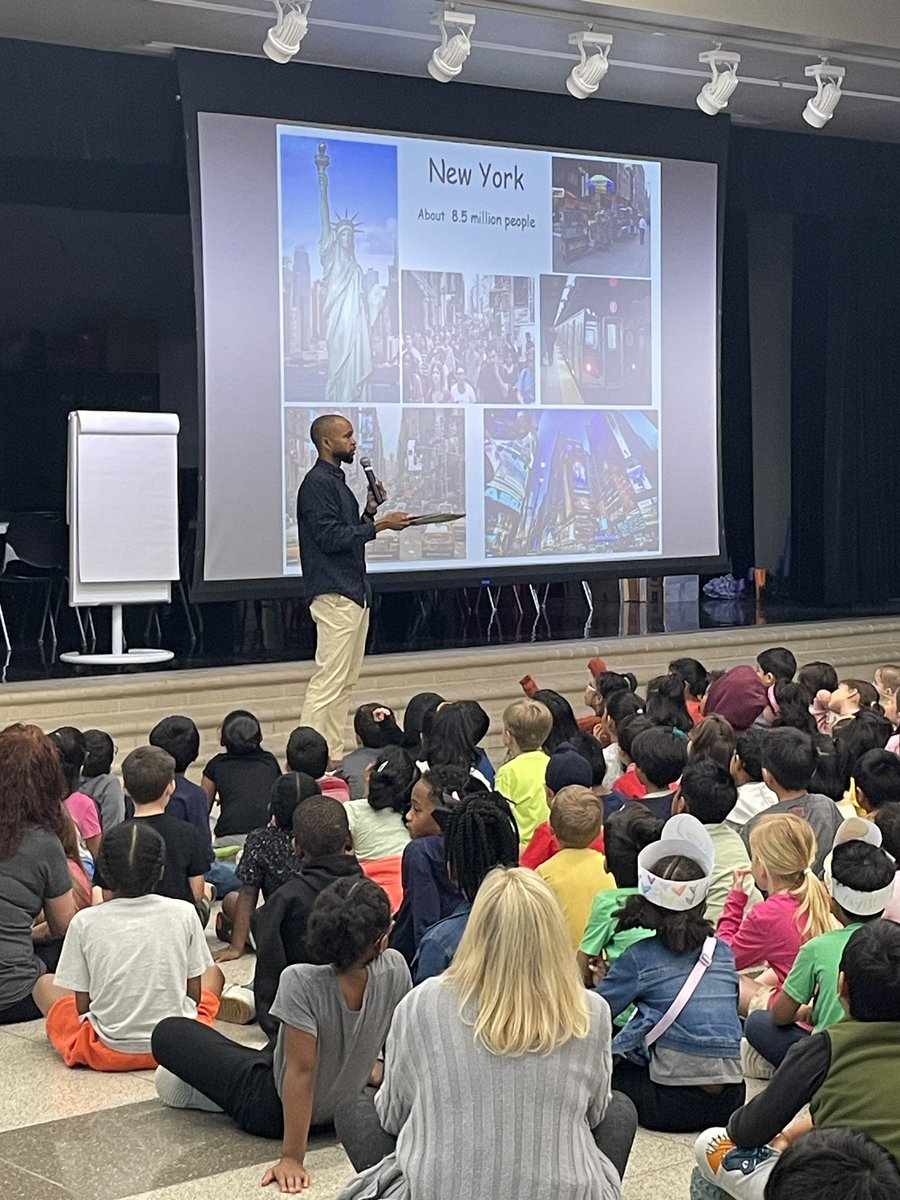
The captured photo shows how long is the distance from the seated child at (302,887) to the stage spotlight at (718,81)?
20.8ft

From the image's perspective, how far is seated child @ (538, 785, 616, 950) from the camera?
3.75m

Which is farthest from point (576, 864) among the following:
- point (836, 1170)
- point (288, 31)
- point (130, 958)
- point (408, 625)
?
point (408, 625)

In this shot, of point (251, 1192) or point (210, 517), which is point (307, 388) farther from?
point (251, 1192)

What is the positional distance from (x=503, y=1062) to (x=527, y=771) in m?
2.68

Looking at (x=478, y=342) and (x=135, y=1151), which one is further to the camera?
(x=478, y=342)

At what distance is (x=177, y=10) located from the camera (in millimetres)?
8391

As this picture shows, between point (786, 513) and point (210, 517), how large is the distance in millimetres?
5441

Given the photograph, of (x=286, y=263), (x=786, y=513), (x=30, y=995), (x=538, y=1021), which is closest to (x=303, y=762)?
(x=30, y=995)

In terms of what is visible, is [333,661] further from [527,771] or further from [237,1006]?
[237,1006]

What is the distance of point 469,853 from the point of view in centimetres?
337

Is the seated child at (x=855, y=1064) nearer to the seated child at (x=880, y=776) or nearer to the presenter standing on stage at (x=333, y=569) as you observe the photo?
the seated child at (x=880, y=776)

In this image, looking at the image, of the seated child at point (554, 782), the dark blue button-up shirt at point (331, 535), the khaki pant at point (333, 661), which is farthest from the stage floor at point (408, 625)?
the seated child at point (554, 782)

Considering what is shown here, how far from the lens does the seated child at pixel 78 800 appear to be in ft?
16.1

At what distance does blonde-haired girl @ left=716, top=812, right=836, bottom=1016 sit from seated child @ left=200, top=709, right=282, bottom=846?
2.15 meters
